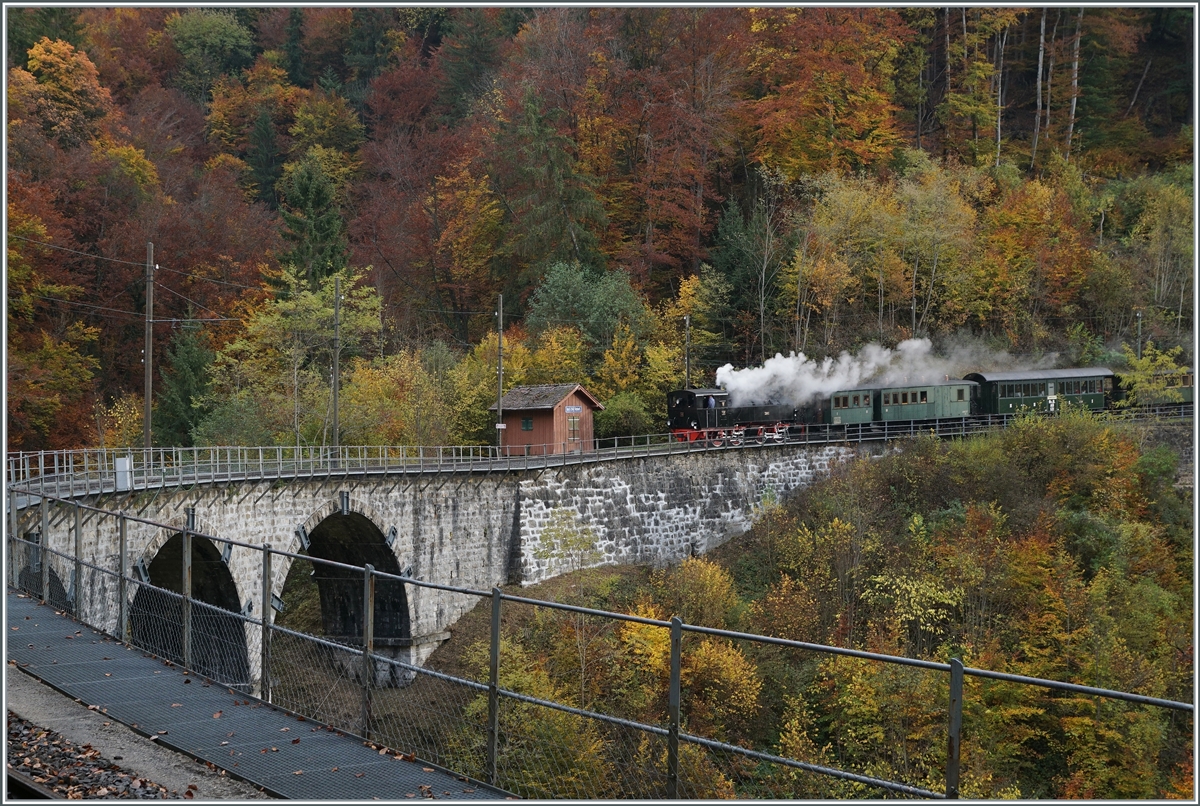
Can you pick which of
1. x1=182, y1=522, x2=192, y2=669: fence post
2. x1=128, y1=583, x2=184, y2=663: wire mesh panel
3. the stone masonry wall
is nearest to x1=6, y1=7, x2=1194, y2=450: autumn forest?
the stone masonry wall

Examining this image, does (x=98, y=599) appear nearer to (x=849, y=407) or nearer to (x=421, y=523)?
(x=421, y=523)

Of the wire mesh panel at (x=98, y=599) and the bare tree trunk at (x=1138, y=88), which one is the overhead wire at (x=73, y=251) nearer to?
the wire mesh panel at (x=98, y=599)

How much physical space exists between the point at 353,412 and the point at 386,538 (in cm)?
1261

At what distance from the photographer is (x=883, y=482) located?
4081 cm

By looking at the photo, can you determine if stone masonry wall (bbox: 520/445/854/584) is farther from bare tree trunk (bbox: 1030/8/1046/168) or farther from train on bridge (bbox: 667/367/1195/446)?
bare tree trunk (bbox: 1030/8/1046/168)

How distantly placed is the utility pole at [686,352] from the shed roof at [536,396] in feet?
19.4

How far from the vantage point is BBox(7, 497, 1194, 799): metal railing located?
7312mm

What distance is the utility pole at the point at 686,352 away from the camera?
150 feet

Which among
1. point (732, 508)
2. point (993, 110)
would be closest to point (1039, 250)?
point (993, 110)

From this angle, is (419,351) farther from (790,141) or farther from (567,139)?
(790,141)

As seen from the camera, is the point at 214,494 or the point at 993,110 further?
the point at 993,110

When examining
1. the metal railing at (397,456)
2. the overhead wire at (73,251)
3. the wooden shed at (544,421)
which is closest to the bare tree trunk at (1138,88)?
the metal railing at (397,456)

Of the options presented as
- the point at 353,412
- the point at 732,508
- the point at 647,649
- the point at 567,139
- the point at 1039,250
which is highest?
the point at 567,139

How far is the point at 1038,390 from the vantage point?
4631 centimetres
